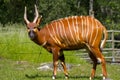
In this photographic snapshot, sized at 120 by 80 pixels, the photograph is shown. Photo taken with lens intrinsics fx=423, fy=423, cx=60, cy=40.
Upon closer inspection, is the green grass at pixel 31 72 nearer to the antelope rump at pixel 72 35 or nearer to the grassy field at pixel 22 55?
the grassy field at pixel 22 55

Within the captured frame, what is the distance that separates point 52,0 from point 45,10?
126 centimetres

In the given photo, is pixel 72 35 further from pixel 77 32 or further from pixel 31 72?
pixel 31 72

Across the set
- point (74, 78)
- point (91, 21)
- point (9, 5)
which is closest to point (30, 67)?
point (74, 78)

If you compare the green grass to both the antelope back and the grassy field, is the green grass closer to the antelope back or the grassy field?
the grassy field

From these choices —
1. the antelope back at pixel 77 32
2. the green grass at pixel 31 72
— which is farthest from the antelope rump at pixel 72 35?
the green grass at pixel 31 72

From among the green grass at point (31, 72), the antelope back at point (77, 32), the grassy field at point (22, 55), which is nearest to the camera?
the antelope back at point (77, 32)

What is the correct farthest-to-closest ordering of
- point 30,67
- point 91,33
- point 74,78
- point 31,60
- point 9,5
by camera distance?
point 9,5 → point 31,60 → point 30,67 → point 74,78 → point 91,33

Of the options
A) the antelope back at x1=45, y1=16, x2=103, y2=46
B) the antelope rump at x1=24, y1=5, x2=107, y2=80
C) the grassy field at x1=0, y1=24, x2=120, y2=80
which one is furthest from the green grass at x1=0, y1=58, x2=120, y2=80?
the antelope back at x1=45, y1=16, x2=103, y2=46

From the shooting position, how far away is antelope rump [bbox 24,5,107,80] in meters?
10.3

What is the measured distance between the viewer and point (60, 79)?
10633 mm

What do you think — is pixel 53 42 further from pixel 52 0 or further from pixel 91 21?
pixel 52 0

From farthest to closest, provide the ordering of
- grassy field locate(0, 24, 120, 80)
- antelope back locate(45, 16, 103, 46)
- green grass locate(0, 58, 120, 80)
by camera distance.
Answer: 1. grassy field locate(0, 24, 120, 80)
2. green grass locate(0, 58, 120, 80)
3. antelope back locate(45, 16, 103, 46)

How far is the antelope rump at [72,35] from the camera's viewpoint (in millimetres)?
10334

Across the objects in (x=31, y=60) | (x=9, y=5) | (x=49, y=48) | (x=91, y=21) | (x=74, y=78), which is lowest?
(x=9, y=5)
